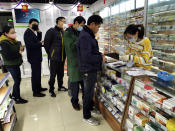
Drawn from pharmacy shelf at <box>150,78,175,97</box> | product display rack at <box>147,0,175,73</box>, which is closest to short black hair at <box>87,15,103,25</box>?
pharmacy shelf at <box>150,78,175,97</box>

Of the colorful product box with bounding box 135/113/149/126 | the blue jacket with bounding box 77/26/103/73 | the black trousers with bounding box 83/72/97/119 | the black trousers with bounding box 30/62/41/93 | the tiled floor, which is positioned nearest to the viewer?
the colorful product box with bounding box 135/113/149/126

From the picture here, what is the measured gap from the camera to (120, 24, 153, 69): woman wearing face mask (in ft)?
6.79

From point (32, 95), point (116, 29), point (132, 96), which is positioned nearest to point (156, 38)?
point (116, 29)

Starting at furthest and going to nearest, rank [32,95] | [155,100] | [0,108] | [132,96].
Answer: [32,95]
[0,108]
[132,96]
[155,100]

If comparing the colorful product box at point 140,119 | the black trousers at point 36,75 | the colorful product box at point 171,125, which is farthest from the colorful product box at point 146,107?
the black trousers at point 36,75

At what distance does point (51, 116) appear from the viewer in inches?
107

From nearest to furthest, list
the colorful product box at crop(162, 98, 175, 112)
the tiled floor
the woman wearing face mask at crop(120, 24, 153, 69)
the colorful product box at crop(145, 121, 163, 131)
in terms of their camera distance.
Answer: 1. the colorful product box at crop(162, 98, 175, 112)
2. the colorful product box at crop(145, 121, 163, 131)
3. the woman wearing face mask at crop(120, 24, 153, 69)
4. the tiled floor

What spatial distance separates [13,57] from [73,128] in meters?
1.84

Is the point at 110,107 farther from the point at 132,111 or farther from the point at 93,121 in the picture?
the point at 132,111

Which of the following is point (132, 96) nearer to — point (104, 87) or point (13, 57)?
point (104, 87)

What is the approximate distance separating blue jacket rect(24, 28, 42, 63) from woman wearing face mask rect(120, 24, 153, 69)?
2064 mm

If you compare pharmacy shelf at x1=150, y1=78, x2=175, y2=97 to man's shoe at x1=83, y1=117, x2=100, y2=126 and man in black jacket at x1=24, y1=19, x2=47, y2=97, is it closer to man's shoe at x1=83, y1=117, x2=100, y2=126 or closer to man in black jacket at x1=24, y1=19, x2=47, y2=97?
man's shoe at x1=83, y1=117, x2=100, y2=126

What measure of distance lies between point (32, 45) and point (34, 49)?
143 millimetres

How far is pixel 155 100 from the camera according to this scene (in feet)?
4.28
